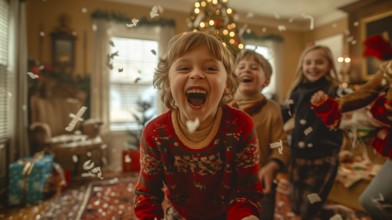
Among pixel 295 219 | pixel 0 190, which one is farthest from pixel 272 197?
pixel 0 190

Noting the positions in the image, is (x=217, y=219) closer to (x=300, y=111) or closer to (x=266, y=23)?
(x=300, y=111)

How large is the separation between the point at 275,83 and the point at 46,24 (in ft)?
15.7

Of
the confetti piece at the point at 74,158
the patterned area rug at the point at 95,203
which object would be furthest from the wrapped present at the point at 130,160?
the confetti piece at the point at 74,158

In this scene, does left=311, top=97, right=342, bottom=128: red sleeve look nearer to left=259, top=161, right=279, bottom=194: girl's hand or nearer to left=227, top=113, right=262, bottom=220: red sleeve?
left=259, top=161, right=279, bottom=194: girl's hand

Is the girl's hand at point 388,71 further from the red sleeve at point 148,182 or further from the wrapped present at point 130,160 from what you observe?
the wrapped present at point 130,160

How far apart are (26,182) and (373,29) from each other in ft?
17.7

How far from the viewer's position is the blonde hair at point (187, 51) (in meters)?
0.69

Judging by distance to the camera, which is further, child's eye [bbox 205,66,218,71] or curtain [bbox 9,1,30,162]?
curtain [bbox 9,1,30,162]

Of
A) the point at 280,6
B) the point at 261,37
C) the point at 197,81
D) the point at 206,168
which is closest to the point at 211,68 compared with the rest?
the point at 197,81

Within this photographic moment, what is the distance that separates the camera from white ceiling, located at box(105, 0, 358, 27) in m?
4.87

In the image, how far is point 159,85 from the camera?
79 cm

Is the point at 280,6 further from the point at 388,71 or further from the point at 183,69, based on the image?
the point at 183,69

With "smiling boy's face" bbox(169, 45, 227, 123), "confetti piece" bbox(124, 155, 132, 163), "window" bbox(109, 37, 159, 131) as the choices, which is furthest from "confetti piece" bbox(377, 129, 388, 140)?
"window" bbox(109, 37, 159, 131)

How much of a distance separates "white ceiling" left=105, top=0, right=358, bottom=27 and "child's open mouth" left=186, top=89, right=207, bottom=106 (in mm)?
4436
